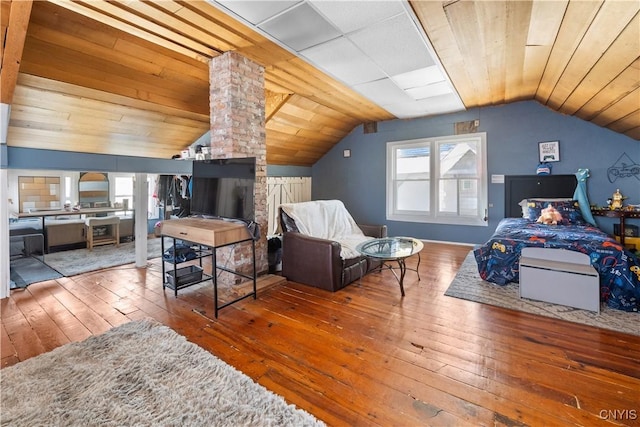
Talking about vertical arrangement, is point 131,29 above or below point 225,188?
above

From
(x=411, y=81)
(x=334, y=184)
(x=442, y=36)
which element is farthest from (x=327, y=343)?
(x=334, y=184)

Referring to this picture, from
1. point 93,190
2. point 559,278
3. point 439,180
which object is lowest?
point 559,278

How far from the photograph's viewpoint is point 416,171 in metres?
6.09

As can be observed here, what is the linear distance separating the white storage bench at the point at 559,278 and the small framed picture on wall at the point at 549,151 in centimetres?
257

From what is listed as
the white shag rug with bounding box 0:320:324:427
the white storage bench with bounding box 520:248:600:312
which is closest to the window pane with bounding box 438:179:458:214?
the white storage bench with bounding box 520:248:600:312

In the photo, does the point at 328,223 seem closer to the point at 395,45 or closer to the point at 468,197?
the point at 395,45

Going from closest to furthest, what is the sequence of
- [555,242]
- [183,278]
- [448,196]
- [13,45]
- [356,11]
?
[13,45] → [356,11] → [555,242] → [183,278] → [448,196]

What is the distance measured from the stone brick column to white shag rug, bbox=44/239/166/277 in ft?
6.93

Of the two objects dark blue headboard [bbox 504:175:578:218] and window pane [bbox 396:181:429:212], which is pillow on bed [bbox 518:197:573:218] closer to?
Result: dark blue headboard [bbox 504:175:578:218]

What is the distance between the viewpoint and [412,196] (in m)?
6.19

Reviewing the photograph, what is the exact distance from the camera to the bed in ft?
8.71

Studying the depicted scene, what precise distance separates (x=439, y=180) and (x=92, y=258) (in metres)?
6.27

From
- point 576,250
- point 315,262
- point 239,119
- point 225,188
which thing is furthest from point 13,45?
point 576,250

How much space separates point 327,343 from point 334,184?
5.25 metres
